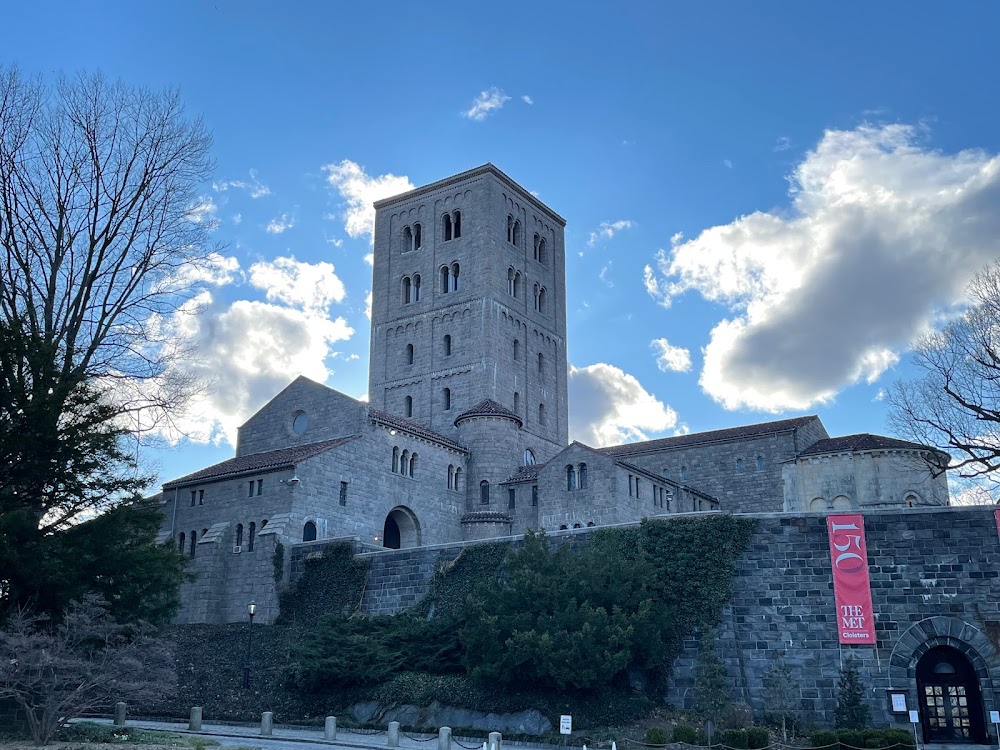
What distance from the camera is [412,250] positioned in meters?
67.2

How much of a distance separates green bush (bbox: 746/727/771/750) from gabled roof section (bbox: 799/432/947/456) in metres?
26.8

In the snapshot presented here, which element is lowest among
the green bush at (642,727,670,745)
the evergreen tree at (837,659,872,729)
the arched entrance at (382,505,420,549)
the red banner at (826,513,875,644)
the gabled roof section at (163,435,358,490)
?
the green bush at (642,727,670,745)

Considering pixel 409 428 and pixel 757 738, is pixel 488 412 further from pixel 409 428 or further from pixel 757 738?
pixel 757 738

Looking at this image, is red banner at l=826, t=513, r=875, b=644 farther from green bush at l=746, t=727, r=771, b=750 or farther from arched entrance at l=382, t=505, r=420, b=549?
arched entrance at l=382, t=505, r=420, b=549

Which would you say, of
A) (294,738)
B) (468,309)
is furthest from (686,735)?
(468,309)

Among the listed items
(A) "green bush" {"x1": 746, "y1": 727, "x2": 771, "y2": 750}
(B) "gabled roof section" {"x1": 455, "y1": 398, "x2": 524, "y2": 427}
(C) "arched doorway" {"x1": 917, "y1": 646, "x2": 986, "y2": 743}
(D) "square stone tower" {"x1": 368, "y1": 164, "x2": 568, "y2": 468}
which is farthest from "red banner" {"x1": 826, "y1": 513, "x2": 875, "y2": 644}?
(D) "square stone tower" {"x1": 368, "y1": 164, "x2": 568, "y2": 468}

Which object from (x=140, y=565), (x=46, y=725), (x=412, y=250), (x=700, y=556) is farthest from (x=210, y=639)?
(x=412, y=250)

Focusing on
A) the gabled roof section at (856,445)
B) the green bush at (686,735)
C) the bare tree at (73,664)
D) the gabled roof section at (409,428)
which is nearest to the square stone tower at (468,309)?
the gabled roof section at (409,428)

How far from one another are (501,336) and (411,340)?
247 inches

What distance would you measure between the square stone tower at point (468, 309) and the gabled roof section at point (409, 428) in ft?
12.0

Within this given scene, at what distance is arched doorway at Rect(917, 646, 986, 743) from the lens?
28859mm

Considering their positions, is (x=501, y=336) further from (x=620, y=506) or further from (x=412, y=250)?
(x=620, y=506)

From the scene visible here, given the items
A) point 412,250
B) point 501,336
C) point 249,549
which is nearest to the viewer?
point 249,549

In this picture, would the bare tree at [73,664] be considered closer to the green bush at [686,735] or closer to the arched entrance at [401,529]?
the green bush at [686,735]
